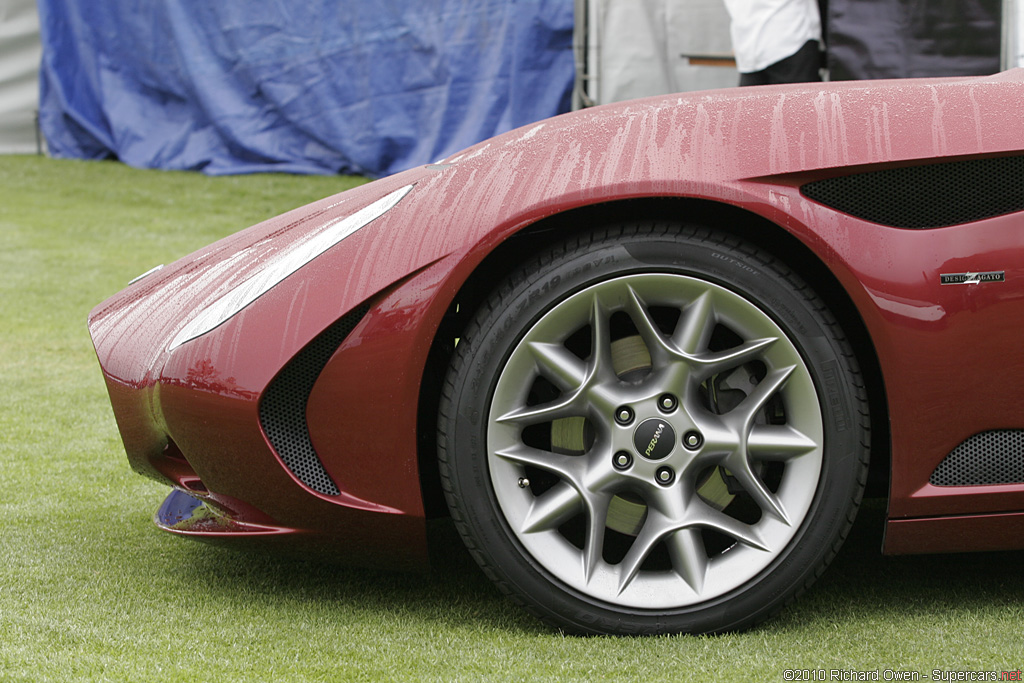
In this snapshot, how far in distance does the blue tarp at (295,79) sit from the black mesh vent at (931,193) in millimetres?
5634

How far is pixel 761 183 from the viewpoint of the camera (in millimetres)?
1765

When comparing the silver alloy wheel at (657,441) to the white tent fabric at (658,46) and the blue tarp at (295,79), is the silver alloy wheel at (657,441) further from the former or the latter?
the blue tarp at (295,79)

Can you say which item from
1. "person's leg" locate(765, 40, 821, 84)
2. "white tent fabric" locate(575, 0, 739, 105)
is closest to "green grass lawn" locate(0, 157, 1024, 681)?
"person's leg" locate(765, 40, 821, 84)

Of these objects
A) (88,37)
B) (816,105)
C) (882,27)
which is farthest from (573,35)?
(816,105)

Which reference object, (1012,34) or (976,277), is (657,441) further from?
(1012,34)

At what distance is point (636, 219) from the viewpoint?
185cm

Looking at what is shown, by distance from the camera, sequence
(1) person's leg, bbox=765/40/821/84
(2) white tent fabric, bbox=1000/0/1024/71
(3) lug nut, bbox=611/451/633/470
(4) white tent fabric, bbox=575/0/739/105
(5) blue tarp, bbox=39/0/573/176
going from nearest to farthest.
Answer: (3) lug nut, bbox=611/451/633/470 → (2) white tent fabric, bbox=1000/0/1024/71 → (1) person's leg, bbox=765/40/821/84 → (4) white tent fabric, bbox=575/0/739/105 → (5) blue tarp, bbox=39/0/573/176

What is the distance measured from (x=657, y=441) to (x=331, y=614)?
69 centimetres

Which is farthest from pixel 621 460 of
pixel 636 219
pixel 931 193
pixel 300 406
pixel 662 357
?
pixel 931 193

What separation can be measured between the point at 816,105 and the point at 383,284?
0.83m

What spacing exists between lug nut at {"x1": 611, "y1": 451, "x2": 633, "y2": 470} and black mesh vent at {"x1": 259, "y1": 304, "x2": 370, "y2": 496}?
49cm

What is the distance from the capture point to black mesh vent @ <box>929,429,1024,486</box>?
179 cm

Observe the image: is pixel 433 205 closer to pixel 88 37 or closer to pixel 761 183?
pixel 761 183

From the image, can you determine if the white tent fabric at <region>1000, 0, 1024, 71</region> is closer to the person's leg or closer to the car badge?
the person's leg
